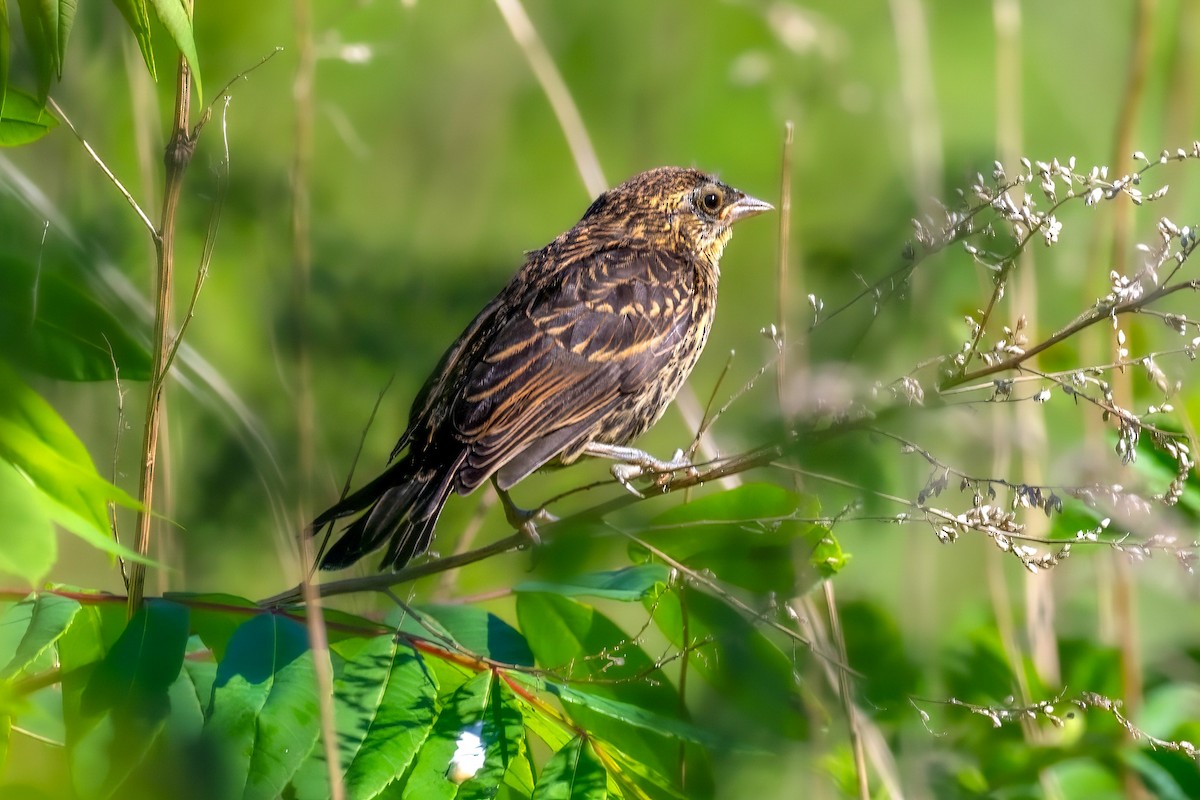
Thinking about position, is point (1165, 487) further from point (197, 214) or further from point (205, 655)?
point (197, 214)

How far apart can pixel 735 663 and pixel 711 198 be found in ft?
8.65

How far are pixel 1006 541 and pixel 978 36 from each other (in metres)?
4.80

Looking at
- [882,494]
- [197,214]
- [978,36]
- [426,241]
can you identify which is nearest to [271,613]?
[882,494]

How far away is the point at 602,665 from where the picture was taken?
2248 mm

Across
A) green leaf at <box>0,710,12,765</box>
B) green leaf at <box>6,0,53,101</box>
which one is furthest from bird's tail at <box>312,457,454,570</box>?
green leaf at <box>6,0,53,101</box>

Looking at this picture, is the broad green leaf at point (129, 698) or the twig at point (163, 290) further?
the twig at point (163, 290)

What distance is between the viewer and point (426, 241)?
4711 millimetres

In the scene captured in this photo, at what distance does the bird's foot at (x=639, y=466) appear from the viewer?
2.71 meters

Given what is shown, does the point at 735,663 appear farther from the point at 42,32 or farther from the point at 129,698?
the point at 42,32

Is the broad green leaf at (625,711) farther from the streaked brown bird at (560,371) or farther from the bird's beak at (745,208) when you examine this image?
the bird's beak at (745,208)

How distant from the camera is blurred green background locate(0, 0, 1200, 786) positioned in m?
2.87

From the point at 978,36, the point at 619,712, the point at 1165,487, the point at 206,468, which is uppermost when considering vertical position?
the point at 978,36

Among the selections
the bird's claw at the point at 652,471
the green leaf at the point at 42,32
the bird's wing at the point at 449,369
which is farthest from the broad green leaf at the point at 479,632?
the green leaf at the point at 42,32

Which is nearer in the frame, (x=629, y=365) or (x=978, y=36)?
(x=629, y=365)
